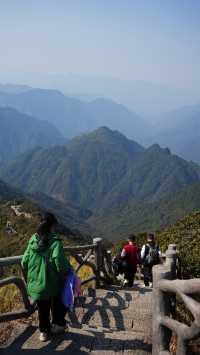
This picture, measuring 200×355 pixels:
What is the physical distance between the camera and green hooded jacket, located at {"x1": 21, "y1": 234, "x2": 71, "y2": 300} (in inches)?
248

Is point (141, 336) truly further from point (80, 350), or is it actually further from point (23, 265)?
point (23, 265)

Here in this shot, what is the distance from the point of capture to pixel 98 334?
6.77m

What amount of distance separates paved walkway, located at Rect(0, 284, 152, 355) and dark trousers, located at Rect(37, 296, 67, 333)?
0.21m

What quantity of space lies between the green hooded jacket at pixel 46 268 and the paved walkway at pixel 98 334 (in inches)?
27.5

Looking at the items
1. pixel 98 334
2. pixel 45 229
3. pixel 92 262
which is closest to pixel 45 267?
pixel 45 229

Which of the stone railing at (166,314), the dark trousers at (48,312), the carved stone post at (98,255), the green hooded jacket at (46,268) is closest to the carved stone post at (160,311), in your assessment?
the stone railing at (166,314)

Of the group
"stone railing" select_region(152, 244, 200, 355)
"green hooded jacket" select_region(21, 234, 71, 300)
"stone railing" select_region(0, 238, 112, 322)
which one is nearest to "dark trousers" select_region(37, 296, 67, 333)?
"green hooded jacket" select_region(21, 234, 71, 300)

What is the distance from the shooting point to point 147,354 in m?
6.12

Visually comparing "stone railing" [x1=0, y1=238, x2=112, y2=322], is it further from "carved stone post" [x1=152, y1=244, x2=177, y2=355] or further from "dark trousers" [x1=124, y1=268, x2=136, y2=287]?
"carved stone post" [x1=152, y1=244, x2=177, y2=355]

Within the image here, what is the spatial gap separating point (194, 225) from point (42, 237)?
53.2 ft

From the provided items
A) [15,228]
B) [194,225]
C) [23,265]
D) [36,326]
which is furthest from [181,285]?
[15,228]

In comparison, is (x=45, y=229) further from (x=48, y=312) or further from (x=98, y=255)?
(x=98, y=255)

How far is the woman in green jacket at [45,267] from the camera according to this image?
632 centimetres

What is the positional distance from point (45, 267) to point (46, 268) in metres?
0.02
